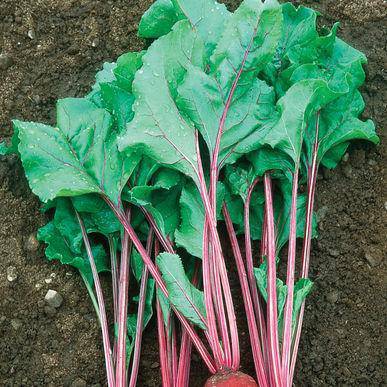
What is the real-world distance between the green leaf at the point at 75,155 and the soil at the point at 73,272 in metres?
0.39

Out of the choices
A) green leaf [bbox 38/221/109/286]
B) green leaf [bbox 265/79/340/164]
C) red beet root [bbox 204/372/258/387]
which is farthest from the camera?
green leaf [bbox 38/221/109/286]

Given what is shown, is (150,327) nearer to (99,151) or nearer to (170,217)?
(170,217)

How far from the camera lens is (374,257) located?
8.57 ft

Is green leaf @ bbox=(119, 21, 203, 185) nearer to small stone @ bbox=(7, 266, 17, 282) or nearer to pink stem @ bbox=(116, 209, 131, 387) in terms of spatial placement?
pink stem @ bbox=(116, 209, 131, 387)

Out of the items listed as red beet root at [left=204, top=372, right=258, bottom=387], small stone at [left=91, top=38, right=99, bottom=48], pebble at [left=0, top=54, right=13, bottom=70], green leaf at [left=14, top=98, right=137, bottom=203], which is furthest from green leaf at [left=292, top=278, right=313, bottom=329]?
pebble at [left=0, top=54, right=13, bottom=70]

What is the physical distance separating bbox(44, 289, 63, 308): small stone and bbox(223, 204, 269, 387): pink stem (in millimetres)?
704

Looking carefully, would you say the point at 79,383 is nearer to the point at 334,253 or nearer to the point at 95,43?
the point at 334,253

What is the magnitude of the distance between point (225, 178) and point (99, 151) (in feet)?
1.62

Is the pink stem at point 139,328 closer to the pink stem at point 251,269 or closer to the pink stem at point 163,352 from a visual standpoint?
the pink stem at point 163,352

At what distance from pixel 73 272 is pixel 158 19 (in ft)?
3.41

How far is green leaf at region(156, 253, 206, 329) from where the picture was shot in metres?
2.26

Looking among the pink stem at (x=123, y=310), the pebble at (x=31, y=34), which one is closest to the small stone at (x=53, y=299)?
the pink stem at (x=123, y=310)

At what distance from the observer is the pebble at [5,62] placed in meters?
2.91

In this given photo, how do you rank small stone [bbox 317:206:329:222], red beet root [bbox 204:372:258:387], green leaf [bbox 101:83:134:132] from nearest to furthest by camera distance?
1. red beet root [bbox 204:372:258:387]
2. green leaf [bbox 101:83:134:132]
3. small stone [bbox 317:206:329:222]
